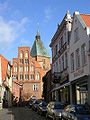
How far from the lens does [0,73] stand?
193 feet

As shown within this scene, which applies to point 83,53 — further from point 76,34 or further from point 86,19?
point 86,19

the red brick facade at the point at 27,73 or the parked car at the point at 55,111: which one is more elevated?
the red brick facade at the point at 27,73

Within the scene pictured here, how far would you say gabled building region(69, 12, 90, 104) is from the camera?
2969 centimetres

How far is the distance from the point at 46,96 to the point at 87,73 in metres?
32.9

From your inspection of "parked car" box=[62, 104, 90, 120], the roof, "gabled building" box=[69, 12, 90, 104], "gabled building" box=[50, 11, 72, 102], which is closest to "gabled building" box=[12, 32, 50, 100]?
the roof

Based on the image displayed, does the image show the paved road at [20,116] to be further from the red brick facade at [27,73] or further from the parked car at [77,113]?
the red brick facade at [27,73]

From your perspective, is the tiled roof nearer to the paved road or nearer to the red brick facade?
the paved road

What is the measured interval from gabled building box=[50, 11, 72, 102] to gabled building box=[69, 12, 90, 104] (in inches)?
90.6

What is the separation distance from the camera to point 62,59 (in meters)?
43.0

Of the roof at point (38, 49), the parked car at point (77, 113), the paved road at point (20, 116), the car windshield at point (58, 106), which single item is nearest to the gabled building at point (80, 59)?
the car windshield at point (58, 106)

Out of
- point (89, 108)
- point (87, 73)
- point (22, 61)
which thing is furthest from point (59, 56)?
point (22, 61)

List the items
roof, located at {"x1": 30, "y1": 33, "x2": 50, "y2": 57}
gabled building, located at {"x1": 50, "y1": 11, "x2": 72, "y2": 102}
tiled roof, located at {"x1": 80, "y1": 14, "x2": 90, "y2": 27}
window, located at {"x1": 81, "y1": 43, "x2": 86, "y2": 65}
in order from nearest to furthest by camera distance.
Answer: window, located at {"x1": 81, "y1": 43, "x2": 86, "y2": 65} < tiled roof, located at {"x1": 80, "y1": 14, "x2": 90, "y2": 27} < gabled building, located at {"x1": 50, "y1": 11, "x2": 72, "y2": 102} < roof, located at {"x1": 30, "y1": 33, "x2": 50, "y2": 57}

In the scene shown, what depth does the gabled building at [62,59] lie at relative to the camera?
1551 inches

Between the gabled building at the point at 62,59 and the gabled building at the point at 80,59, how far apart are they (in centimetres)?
230
